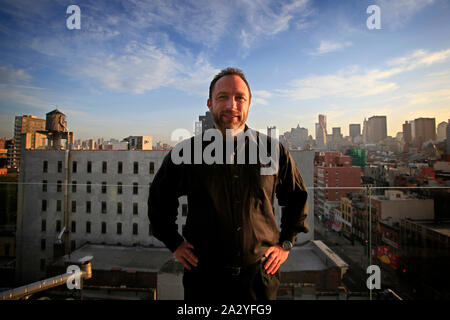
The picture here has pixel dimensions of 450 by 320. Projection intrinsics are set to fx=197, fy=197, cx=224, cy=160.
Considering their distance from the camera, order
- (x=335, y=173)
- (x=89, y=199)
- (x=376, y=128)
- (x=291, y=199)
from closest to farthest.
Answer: (x=291, y=199)
(x=89, y=199)
(x=335, y=173)
(x=376, y=128)

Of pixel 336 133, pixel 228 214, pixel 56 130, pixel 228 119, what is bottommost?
pixel 228 214

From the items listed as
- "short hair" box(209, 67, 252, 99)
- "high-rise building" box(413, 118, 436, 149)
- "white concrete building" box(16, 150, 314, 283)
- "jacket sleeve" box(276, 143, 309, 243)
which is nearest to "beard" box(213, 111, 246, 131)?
"short hair" box(209, 67, 252, 99)

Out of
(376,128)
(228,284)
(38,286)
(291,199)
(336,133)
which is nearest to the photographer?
(228,284)

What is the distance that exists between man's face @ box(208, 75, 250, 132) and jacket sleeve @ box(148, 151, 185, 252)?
0.94 feet

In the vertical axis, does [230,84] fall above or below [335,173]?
above

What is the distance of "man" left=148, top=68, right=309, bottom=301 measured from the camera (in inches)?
32.1

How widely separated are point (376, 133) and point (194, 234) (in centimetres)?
3502

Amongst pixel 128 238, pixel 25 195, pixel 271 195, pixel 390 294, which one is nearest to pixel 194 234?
pixel 271 195

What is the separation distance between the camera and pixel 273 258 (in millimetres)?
866

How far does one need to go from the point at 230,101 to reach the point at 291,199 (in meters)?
0.54

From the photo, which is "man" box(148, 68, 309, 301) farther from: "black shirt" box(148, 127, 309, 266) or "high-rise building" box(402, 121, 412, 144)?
"high-rise building" box(402, 121, 412, 144)

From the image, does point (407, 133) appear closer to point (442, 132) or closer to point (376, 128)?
point (442, 132)

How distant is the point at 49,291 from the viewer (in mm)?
1630

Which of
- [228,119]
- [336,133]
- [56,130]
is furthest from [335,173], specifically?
[228,119]
